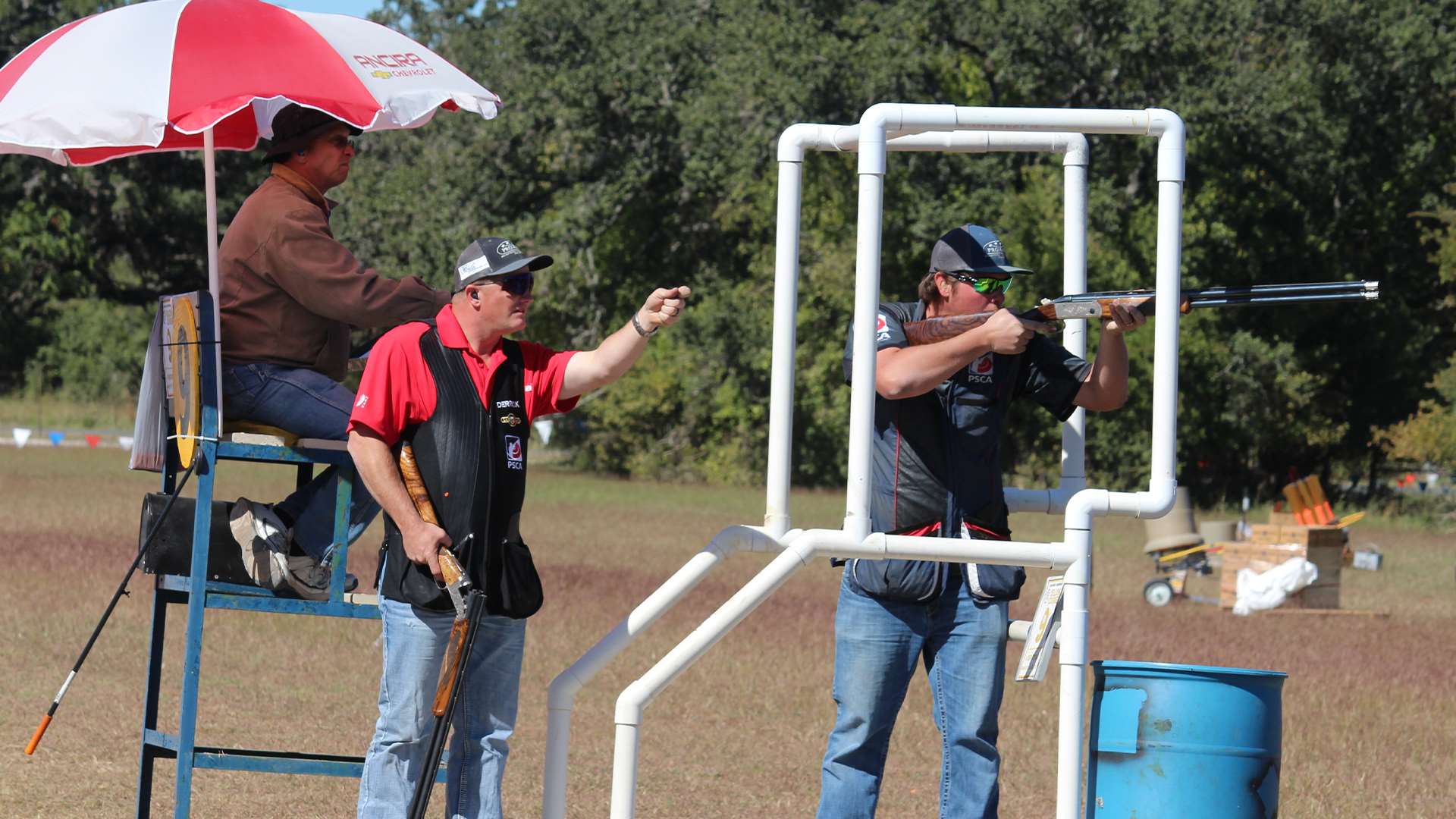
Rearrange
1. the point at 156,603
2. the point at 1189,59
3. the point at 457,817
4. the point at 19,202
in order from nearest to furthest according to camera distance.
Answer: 1. the point at 457,817
2. the point at 156,603
3. the point at 1189,59
4. the point at 19,202

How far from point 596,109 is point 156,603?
35.9 metres

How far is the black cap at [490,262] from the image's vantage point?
16.5 feet

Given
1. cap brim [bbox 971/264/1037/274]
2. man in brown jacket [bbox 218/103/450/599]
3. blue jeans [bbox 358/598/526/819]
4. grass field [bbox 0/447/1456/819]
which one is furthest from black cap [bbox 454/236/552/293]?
grass field [bbox 0/447/1456/819]

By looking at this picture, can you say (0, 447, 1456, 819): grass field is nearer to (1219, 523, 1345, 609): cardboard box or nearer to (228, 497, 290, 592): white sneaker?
(1219, 523, 1345, 609): cardboard box

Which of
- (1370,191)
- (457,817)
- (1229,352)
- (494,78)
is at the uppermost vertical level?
(494,78)

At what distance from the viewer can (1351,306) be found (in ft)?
125

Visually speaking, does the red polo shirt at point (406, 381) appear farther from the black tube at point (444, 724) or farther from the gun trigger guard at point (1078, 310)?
the gun trigger guard at point (1078, 310)

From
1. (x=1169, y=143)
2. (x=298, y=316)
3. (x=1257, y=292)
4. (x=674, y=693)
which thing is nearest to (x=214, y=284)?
(x=298, y=316)

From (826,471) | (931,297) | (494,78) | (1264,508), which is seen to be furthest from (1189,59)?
(931,297)

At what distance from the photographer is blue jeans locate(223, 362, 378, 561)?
5.56 meters

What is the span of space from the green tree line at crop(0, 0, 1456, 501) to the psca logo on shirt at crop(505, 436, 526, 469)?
26.5 m

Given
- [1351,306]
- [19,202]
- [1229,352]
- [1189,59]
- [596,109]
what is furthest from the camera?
[19,202]

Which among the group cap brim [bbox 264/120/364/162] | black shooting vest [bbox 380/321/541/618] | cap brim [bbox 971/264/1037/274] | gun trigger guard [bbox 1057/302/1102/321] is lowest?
black shooting vest [bbox 380/321/541/618]

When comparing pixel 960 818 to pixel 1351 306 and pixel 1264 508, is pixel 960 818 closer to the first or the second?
pixel 1264 508
